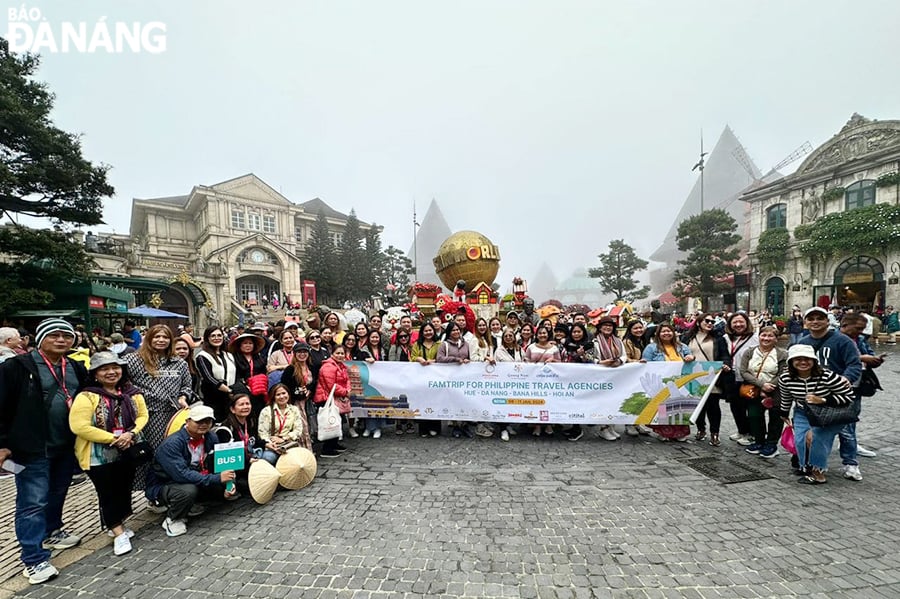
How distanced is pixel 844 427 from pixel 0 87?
2155 cm

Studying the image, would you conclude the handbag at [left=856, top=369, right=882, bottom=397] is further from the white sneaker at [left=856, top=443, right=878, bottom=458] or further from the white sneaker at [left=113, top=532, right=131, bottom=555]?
the white sneaker at [left=113, top=532, right=131, bottom=555]

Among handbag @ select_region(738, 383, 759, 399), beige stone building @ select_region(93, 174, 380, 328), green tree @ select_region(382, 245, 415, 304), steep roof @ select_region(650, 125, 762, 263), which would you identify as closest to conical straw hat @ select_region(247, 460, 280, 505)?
handbag @ select_region(738, 383, 759, 399)

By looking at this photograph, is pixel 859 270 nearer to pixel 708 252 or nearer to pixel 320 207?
pixel 708 252

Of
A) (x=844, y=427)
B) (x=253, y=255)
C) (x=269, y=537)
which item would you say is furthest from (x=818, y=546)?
(x=253, y=255)

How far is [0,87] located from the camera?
11.1 meters

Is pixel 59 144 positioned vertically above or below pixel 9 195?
above

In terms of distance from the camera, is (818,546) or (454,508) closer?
(818,546)

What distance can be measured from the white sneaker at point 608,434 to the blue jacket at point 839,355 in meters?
2.54

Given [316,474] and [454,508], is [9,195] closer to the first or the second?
[316,474]

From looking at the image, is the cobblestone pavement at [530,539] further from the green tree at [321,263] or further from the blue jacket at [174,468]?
the green tree at [321,263]

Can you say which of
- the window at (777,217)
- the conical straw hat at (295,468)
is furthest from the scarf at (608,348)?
the window at (777,217)

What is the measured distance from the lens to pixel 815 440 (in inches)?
154

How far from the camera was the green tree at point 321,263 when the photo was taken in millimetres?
40594

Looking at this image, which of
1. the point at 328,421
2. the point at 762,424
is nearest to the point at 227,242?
the point at 328,421
